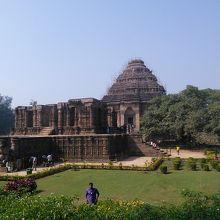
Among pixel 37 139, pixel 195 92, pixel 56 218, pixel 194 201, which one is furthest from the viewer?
pixel 195 92

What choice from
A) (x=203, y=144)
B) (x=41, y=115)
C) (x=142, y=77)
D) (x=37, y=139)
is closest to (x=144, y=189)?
(x=37, y=139)

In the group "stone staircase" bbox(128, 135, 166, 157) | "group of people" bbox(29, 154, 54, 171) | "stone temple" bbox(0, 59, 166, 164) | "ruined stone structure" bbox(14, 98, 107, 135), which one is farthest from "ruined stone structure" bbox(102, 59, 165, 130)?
"group of people" bbox(29, 154, 54, 171)

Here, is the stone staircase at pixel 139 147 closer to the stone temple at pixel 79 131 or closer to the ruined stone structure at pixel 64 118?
the stone temple at pixel 79 131

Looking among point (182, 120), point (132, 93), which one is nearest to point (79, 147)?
point (182, 120)

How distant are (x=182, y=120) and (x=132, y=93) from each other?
13.4 meters

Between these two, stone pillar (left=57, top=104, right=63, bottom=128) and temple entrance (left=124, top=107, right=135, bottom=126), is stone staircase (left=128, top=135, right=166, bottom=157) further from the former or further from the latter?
temple entrance (left=124, top=107, right=135, bottom=126)

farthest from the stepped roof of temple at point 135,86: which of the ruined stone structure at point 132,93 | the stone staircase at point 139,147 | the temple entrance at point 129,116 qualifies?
the stone staircase at point 139,147

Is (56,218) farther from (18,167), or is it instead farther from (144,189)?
(18,167)

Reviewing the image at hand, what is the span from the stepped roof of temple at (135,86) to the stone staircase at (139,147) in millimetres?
14805

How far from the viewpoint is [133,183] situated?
18.4m

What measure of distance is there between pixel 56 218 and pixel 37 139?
2104 centimetres

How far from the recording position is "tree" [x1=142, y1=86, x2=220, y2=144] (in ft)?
118

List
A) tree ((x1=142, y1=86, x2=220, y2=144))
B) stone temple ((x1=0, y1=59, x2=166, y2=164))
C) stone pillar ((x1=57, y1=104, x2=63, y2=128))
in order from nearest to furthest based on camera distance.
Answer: stone temple ((x1=0, y1=59, x2=166, y2=164)) < stone pillar ((x1=57, y1=104, x2=63, y2=128)) < tree ((x1=142, y1=86, x2=220, y2=144))

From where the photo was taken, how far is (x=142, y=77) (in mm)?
53031
